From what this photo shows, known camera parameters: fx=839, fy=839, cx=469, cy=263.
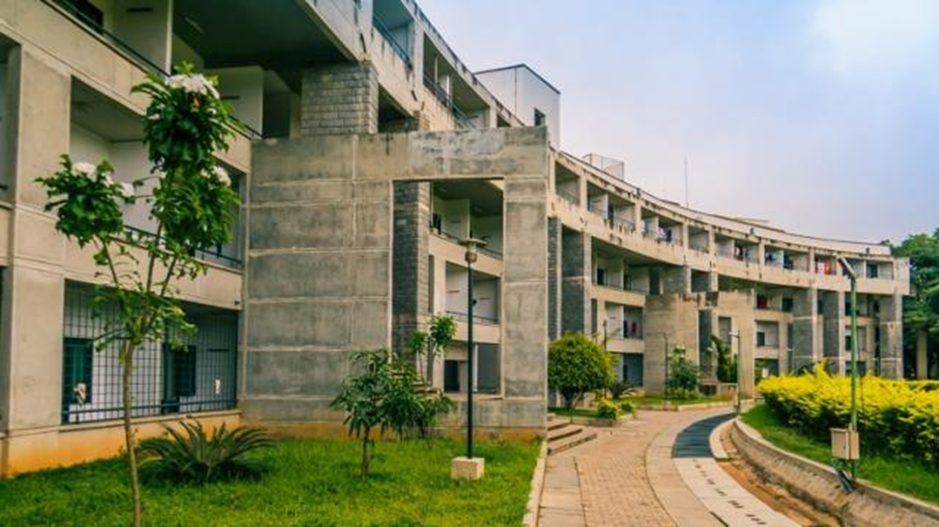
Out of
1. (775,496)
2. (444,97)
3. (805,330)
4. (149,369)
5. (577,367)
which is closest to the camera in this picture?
(775,496)

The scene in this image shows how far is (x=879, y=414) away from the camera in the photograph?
591 inches

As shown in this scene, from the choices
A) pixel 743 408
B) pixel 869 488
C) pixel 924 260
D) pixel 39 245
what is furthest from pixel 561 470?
pixel 924 260

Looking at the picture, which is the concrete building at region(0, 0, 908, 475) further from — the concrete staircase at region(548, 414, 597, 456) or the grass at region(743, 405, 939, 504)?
the grass at region(743, 405, 939, 504)

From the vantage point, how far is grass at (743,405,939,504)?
1209 cm

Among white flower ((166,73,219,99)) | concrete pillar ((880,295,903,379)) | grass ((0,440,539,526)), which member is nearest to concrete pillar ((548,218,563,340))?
grass ((0,440,539,526))

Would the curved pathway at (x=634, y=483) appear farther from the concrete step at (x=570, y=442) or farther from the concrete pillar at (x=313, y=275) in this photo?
the concrete pillar at (x=313, y=275)

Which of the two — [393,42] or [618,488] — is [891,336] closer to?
[393,42]

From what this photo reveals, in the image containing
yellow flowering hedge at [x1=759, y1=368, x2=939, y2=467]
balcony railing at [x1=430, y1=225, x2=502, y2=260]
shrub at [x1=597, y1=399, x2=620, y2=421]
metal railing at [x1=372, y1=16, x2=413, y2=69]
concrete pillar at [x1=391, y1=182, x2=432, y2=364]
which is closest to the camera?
yellow flowering hedge at [x1=759, y1=368, x2=939, y2=467]

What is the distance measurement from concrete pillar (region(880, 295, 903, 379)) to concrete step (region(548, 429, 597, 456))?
2074 inches

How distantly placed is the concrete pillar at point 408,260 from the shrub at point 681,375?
26.9 metres

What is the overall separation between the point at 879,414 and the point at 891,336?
61875 mm

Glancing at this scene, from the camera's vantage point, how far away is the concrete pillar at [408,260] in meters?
25.5

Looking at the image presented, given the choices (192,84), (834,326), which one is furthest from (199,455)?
(834,326)

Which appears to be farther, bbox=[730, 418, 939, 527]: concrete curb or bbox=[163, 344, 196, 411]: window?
bbox=[163, 344, 196, 411]: window
